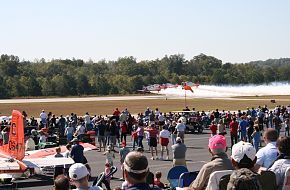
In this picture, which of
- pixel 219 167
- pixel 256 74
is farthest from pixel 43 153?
pixel 256 74

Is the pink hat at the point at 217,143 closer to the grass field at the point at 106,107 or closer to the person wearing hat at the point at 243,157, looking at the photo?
the person wearing hat at the point at 243,157

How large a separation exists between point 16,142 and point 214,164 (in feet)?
38.0

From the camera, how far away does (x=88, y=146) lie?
18281mm

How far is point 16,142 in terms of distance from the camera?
52.7ft

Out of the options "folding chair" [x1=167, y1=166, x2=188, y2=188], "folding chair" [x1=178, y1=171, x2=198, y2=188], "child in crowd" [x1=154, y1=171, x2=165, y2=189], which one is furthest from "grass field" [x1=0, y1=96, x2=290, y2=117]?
"folding chair" [x1=178, y1=171, x2=198, y2=188]

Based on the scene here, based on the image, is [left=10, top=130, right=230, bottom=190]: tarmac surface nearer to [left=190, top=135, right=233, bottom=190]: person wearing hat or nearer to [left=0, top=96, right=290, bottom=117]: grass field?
[left=190, top=135, right=233, bottom=190]: person wearing hat

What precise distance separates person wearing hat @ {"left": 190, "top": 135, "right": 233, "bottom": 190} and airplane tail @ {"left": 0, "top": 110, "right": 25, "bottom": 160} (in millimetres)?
10857

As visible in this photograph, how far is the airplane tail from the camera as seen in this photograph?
15.8 m

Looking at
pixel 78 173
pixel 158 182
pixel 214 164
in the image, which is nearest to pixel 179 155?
pixel 158 182

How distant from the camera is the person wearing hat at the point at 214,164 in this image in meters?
5.35

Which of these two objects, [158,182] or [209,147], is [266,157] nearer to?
[209,147]

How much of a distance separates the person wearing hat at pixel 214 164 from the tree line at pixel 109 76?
290 feet

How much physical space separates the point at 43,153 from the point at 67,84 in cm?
8735

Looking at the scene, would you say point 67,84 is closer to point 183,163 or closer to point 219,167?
point 183,163
